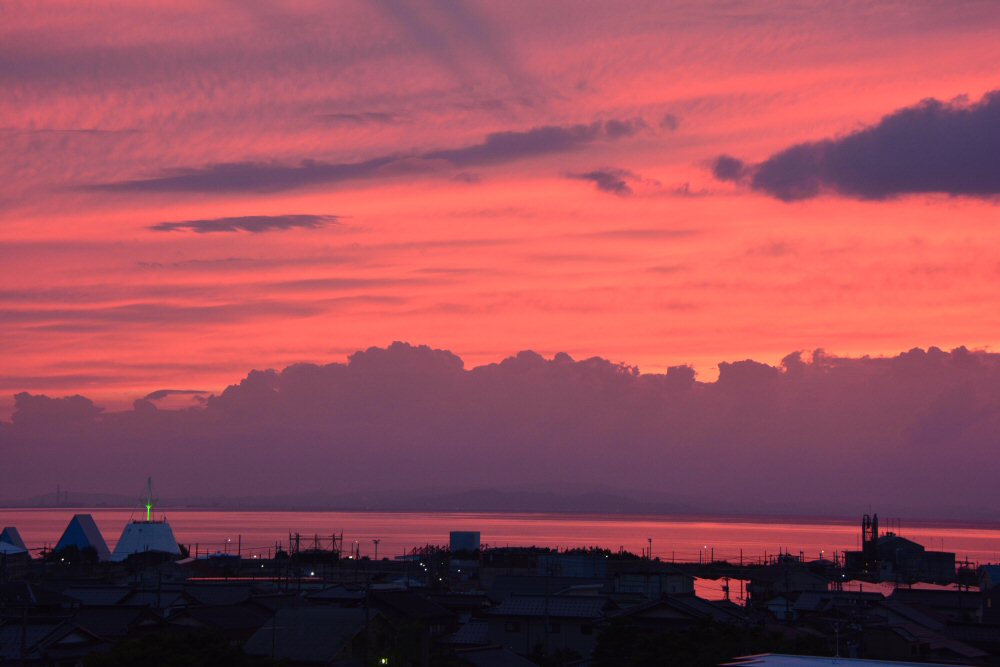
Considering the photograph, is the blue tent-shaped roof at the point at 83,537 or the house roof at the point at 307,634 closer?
the house roof at the point at 307,634

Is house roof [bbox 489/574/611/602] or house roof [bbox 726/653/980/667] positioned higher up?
house roof [bbox 726/653/980/667]

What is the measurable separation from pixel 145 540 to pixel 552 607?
3998 cm

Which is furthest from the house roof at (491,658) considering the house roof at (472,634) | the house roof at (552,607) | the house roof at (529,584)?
the house roof at (529,584)

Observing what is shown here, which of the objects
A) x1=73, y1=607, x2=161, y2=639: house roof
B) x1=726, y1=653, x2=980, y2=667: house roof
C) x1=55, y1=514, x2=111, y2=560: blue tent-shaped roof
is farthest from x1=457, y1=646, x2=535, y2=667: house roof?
x1=55, y1=514, x2=111, y2=560: blue tent-shaped roof

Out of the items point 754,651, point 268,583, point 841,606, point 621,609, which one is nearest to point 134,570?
point 268,583

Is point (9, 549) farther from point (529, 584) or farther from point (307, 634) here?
point (307, 634)

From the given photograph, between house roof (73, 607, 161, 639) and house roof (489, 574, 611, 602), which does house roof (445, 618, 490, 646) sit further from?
house roof (73, 607, 161, 639)

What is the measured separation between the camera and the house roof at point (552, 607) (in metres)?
35.3

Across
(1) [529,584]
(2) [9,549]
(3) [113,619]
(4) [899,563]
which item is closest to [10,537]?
(2) [9,549]

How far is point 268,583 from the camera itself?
54.7 m

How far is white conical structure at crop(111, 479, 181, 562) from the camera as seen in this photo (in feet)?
223

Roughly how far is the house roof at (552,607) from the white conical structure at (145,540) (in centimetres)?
3705

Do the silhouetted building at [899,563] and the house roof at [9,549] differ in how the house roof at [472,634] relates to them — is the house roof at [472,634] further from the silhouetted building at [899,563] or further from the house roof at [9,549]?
the silhouetted building at [899,563]

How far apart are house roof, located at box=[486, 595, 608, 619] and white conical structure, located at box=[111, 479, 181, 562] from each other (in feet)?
122
